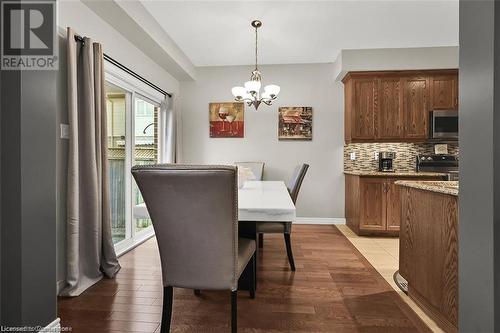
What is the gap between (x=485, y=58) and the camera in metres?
1.03

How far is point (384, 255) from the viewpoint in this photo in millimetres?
3217

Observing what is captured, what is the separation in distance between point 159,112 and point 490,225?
428cm

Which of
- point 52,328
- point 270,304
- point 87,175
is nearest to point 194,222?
point 52,328

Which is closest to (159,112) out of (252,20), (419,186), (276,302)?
(252,20)

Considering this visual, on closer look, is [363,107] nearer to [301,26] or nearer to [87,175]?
[301,26]

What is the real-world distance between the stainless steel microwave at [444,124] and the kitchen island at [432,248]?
7.95 ft

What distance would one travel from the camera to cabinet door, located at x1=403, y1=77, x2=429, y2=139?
13.8 feet

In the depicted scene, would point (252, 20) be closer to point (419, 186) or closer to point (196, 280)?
point (419, 186)

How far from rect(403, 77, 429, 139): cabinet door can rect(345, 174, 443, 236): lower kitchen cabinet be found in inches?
29.2

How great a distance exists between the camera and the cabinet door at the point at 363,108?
4.27 m

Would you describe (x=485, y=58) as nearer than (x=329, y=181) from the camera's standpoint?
Yes

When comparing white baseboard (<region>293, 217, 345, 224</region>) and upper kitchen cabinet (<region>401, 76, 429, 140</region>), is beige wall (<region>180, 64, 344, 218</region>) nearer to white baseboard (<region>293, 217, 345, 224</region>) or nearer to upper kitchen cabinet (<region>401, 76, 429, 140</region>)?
white baseboard (<region>293, 217, 345, 224</region>)

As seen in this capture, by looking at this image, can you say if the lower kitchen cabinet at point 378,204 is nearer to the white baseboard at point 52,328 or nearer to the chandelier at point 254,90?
the chandelier at point 254,90

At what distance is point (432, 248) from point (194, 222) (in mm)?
1538
